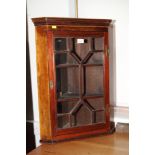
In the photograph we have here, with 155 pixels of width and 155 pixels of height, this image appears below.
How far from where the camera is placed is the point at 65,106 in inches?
83.4

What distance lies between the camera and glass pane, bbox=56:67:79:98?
2104mm

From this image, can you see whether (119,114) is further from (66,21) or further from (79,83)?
(66,21)

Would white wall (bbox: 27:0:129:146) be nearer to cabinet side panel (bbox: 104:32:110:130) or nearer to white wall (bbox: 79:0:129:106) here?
white wall (bbox: 79:0:129:106)

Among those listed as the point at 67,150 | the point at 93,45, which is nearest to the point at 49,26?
the point at 93,45

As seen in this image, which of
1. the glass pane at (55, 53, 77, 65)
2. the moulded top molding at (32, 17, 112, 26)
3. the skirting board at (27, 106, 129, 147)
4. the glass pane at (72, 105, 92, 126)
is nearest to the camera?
the moulded top molding at (32, 17, 112, 26)

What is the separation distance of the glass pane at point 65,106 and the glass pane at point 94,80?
185 millimetres

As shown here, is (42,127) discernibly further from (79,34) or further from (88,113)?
(79,34)

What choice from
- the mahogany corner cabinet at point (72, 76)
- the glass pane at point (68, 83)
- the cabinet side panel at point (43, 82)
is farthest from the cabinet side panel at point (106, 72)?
the cabinet side panel at point (43, 82)

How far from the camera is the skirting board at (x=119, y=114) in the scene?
7.63ft

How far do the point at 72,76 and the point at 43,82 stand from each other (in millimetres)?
301

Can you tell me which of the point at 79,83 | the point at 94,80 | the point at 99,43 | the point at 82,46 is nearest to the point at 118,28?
the point at 99,43

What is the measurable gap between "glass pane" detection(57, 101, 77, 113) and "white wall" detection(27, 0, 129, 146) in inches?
21.0

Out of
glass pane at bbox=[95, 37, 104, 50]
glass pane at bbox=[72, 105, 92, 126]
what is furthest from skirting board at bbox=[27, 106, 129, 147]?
glass pane at bbox=[95, 37, 104, 50]
